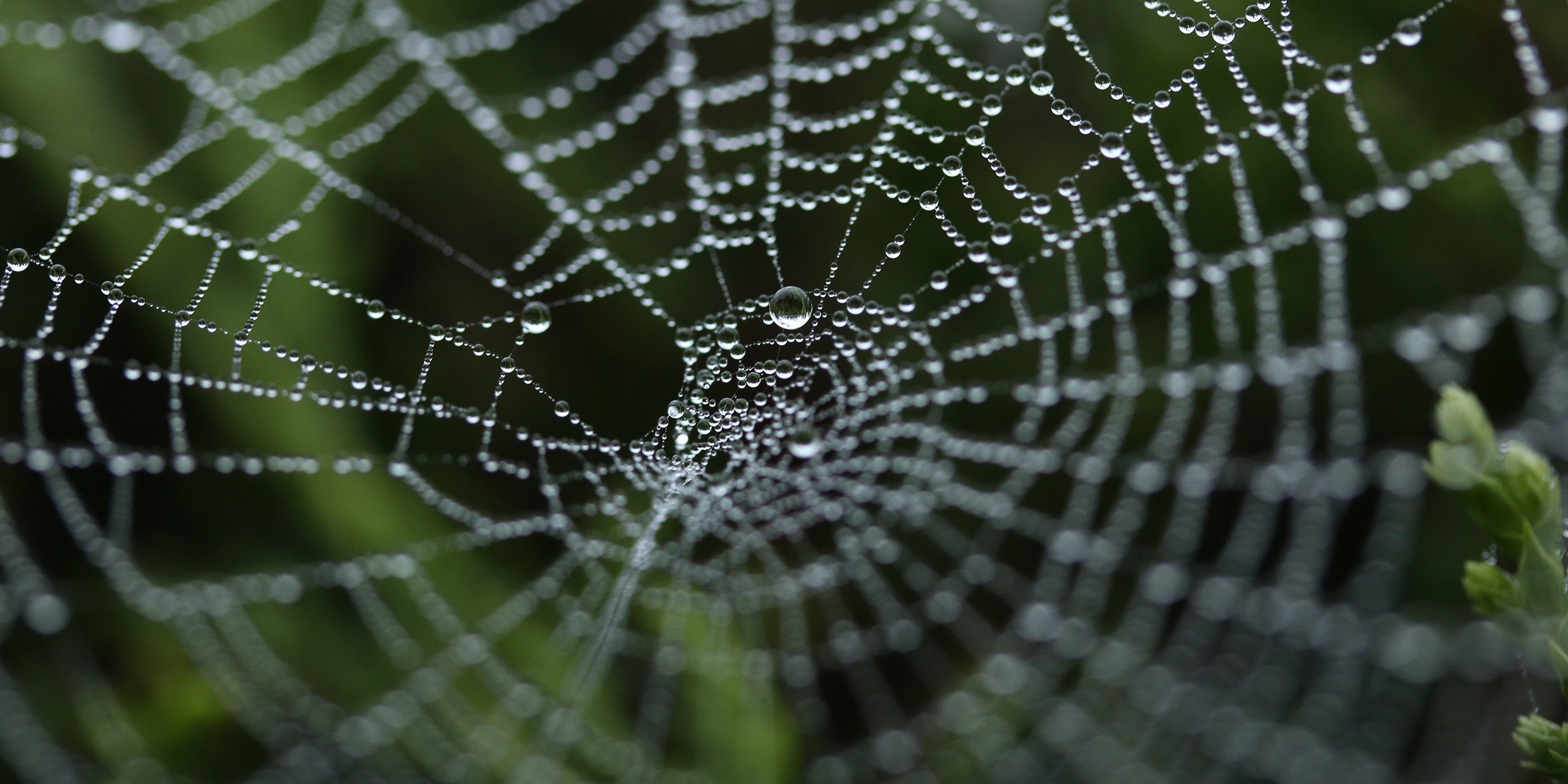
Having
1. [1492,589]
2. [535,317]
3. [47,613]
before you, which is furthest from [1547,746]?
[47,613]

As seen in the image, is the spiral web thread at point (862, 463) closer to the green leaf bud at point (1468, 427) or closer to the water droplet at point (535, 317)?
the water droplet at point (535, 317)

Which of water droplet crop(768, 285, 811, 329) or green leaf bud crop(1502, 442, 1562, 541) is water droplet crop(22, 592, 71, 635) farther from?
green leaf bud crop(1502, 442, 1562, 541)

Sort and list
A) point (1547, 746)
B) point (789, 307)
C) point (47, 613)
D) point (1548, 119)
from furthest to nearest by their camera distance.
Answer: point (47, 613) < point (1548, 119) < point (789, 307) < point (1547, 746)

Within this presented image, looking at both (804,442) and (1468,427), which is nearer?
(1468,427)

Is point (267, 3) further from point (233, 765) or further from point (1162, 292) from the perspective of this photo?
point (1162, 292)

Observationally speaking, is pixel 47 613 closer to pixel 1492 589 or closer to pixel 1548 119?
pixel 1492 589

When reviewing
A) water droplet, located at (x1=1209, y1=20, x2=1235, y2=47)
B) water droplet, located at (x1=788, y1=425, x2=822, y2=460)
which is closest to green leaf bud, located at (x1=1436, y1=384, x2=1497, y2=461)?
water droplet, located at (x1=1209, y1=20, x2=1235, y2=47)

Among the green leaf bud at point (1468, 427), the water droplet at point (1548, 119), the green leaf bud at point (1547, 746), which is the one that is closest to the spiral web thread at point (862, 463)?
the water droplet at point (1548, 119)

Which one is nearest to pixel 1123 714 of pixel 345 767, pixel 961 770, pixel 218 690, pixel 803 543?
pixel 961 770
